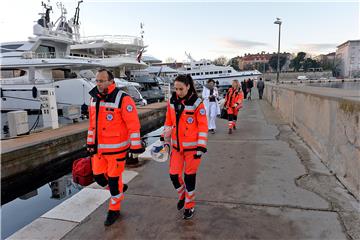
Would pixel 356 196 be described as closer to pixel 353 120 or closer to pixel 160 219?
pixel 353 120

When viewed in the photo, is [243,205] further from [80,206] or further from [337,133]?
[80,206]

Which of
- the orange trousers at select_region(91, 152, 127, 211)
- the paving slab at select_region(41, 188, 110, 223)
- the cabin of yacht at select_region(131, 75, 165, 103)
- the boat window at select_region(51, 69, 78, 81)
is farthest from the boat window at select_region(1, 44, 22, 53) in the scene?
the orange trousers at select_region(91, 152, 127, 211)

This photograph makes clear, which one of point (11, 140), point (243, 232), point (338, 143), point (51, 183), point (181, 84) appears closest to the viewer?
point (243, 232)

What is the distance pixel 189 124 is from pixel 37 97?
42.7 feet

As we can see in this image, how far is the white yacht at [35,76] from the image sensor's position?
14578 millimetres

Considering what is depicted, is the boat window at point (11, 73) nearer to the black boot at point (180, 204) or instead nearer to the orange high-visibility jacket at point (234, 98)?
the orange high-visibility jacket at point (234, 98)

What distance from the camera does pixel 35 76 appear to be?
53.3 ft

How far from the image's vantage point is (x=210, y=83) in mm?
9375

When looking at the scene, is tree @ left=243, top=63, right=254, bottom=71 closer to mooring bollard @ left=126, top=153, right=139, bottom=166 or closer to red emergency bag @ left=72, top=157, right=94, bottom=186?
mooring bollard @ left=126, top=153, right=139, bottom=166

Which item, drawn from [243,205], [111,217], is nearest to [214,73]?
[243,205]

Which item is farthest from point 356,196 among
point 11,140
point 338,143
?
point 11,140

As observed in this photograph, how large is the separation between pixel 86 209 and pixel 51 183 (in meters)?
4.31

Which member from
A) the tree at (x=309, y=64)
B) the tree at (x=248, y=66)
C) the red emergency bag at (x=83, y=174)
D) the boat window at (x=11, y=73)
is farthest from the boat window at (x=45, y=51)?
the tree at (x=248, y=66)

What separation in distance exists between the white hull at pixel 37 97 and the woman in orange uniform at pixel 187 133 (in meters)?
12.8
